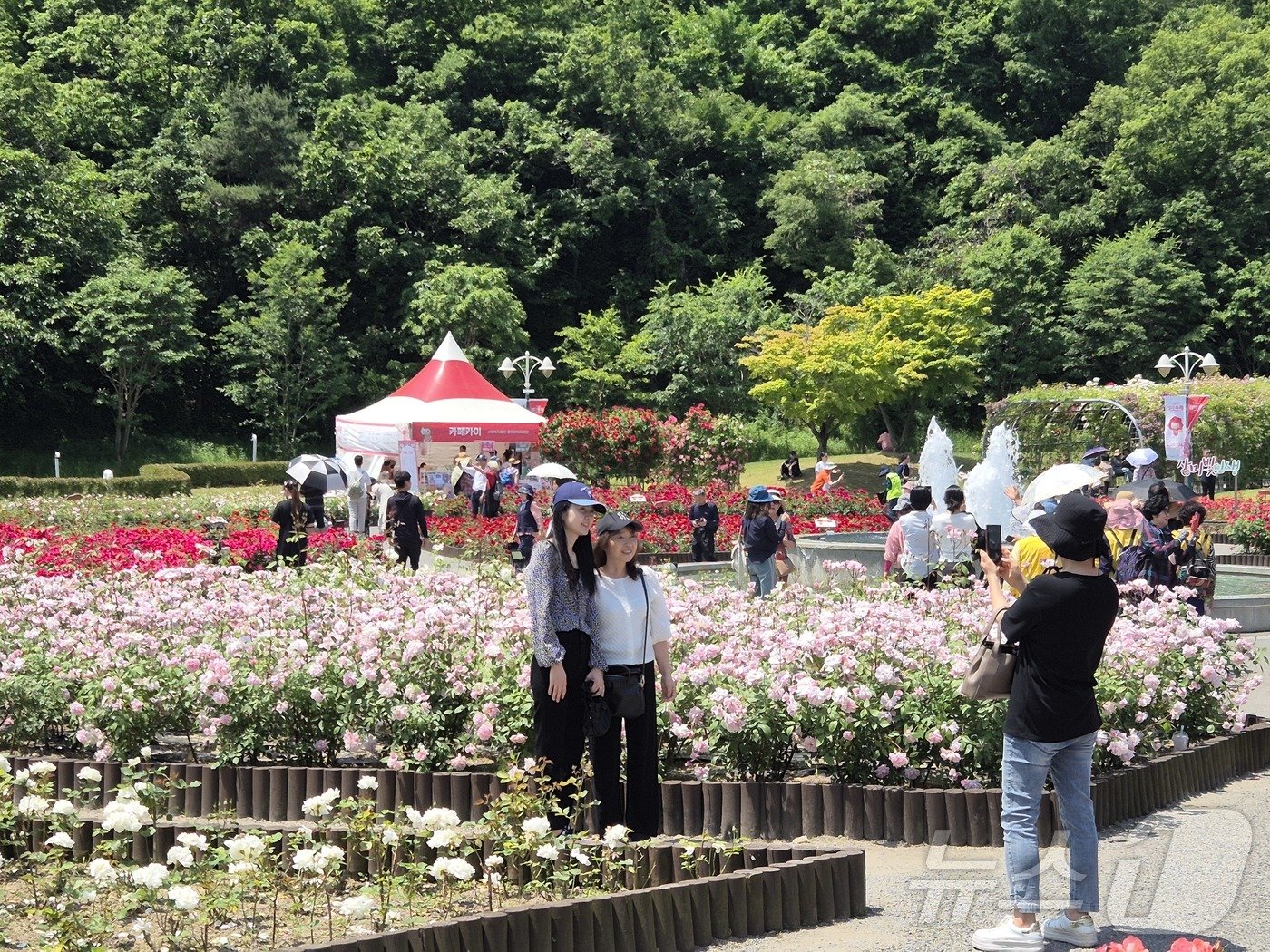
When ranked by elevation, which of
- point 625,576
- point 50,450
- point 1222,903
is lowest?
point 1222,903

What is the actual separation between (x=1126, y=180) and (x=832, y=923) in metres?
45.0

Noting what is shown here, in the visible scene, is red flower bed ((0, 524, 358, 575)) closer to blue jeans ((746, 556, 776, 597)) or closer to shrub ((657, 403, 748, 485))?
blue jeans ((746, 556, 776, 597))

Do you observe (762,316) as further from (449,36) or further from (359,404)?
(449,36)

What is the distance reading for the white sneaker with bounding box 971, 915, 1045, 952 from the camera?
458 centimetres

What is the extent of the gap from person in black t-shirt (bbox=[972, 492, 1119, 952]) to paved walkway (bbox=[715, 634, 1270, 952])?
0.17 meters

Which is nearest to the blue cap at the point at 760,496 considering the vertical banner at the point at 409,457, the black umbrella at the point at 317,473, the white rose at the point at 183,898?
the black umbrella at the point at 317,473

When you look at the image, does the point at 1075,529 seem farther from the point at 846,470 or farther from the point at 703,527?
the point at 846,470

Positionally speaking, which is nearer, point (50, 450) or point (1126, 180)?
point (50, 450)

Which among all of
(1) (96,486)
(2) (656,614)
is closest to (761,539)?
(2) (656,614)

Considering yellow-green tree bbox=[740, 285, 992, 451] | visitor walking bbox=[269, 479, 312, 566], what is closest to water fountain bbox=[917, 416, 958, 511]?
visitor walking bbox=[269, 479, 312, 566]

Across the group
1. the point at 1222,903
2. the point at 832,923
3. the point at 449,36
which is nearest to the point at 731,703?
the point at 832,923

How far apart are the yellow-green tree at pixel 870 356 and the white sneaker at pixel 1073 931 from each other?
1339 inches

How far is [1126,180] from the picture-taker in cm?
4638

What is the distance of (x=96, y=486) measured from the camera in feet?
93.8
